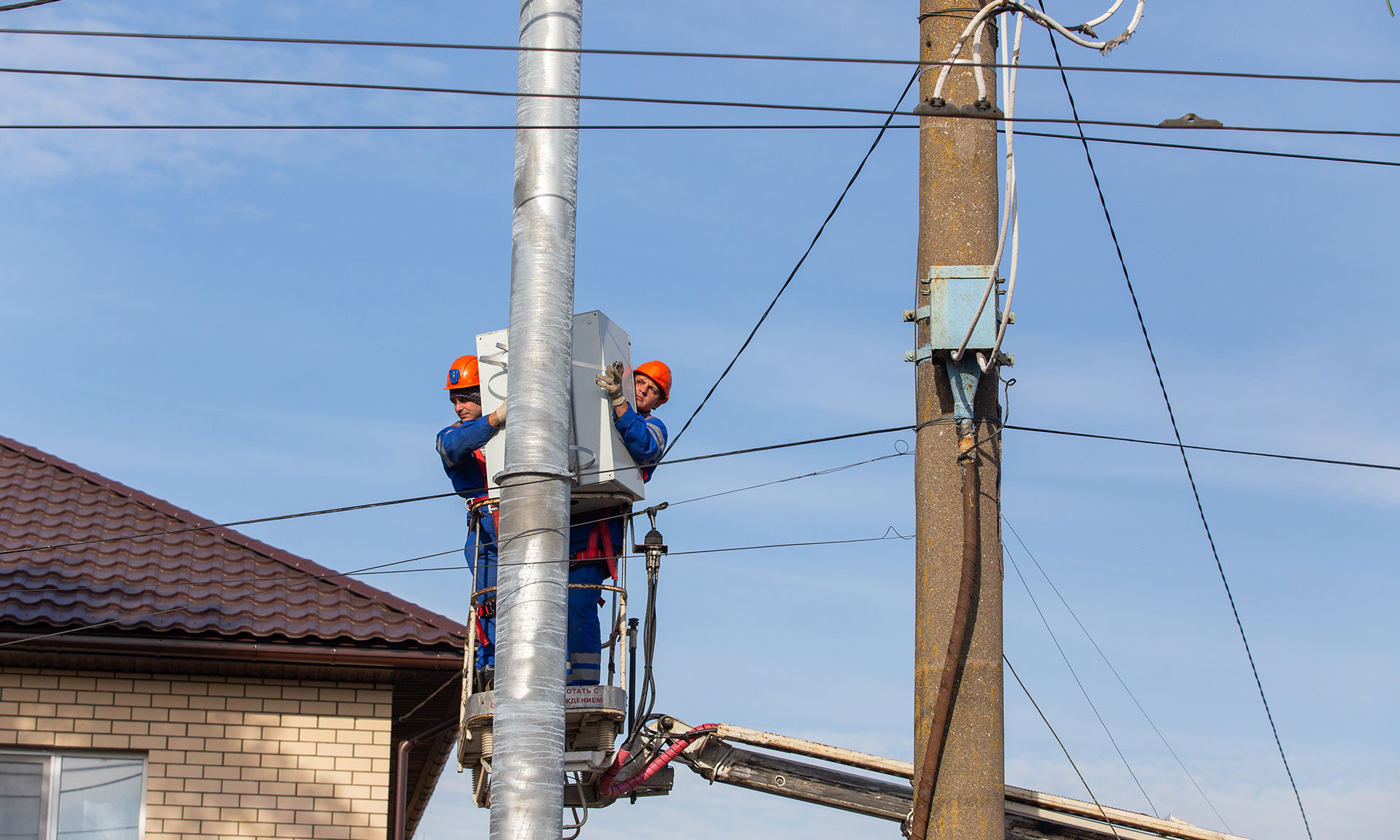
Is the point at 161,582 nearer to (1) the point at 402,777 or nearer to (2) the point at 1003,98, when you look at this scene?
(1) the point at 402,777

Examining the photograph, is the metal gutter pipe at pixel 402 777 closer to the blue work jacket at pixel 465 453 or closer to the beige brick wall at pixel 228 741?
the beige brick wall at pixel 228 741

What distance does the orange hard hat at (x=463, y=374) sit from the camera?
857 cm

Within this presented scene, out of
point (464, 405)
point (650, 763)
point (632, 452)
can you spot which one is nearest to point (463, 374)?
point (464, 405)

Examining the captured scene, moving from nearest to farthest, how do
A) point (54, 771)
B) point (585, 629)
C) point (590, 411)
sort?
point (590, 411)
point (585, 629)
point (54, 771)

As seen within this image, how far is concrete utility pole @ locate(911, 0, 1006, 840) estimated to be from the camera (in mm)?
5785

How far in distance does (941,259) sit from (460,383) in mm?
3297

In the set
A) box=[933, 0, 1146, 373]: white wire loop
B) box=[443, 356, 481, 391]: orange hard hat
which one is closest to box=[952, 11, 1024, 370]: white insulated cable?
box=[933, 0, 1146, 373]: white wire loop

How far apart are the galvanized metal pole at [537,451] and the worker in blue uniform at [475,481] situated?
213 cm

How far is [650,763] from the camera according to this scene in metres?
8.28

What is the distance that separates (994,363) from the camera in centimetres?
631

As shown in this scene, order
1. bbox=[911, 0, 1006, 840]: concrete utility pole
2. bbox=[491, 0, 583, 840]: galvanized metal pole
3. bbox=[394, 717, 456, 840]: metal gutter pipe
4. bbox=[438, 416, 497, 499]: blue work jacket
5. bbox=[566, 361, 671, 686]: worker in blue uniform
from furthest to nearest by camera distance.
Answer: bbox=[394, 717, 456, 840]: metal gutter pipe → bbox=[566, 361, 671, 686]: worker in blue uniform → bbox=[438, 416, 497, 499]: blue work jacket → bbox=[911, 0, 1006, 840]: concrete utility pole → bbox=[491, 0, 583, 840]: galvanized metal pole

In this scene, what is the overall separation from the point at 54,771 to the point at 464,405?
156 inches

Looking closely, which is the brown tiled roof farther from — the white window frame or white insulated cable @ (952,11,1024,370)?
white insulated cable @ (952,11,1024,370)

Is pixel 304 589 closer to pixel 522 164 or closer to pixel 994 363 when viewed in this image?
pixel 522 164
